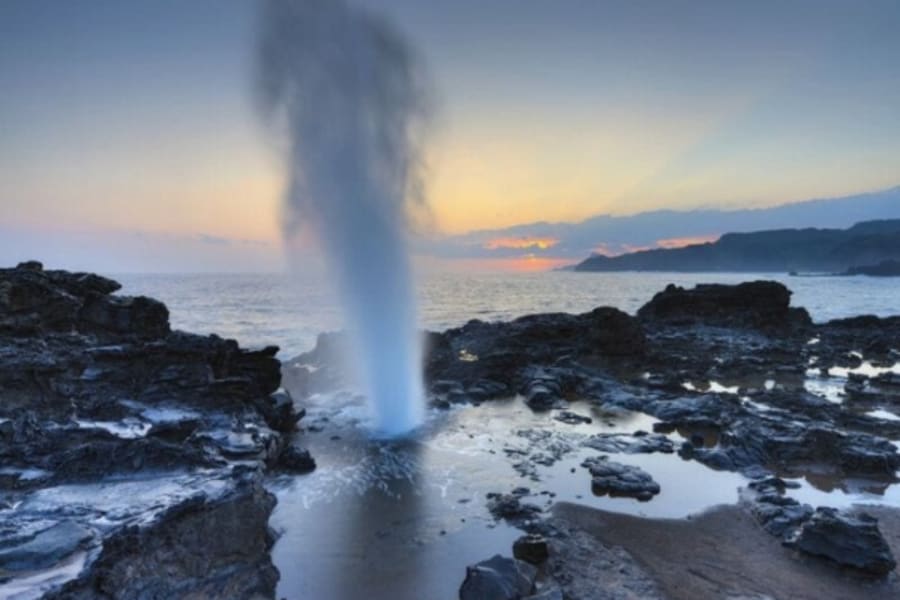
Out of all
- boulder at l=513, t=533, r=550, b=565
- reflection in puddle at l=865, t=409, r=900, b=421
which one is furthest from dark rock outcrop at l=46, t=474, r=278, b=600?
reflection in puddle at l=865, t=409, r=900, b=421

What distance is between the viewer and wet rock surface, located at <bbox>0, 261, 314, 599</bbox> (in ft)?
25.8

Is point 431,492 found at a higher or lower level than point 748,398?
higher

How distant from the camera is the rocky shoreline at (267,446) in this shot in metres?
8.64

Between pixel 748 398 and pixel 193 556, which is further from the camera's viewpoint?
pixel 748 398

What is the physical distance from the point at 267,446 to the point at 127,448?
160 inches

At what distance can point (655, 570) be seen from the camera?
1068 centimetres

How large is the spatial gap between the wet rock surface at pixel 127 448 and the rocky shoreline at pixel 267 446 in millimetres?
42

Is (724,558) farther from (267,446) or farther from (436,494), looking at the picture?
(267,446)

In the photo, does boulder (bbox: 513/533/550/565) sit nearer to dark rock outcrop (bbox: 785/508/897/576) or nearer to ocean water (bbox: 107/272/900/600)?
ocean water (bbox: 107/272/900/600)

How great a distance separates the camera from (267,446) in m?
14.7

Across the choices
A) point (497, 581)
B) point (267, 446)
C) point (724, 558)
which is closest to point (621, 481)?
point (724, 558)

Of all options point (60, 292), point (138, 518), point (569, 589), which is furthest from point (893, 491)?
point (60, 292)

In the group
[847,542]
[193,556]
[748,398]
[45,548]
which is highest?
[45,548]

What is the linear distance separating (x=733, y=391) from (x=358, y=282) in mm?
19815
